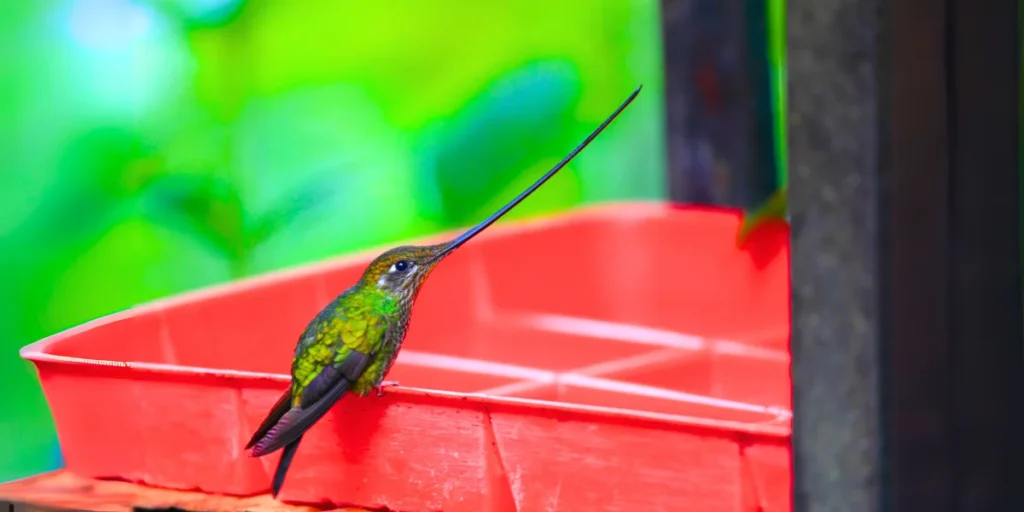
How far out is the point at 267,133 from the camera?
2.18 meters

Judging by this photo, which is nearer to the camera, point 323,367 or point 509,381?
point 323,367

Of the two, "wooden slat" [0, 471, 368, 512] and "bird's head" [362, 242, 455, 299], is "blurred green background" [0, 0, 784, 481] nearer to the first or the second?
"wooden slat" [0, 471, 368, 512]

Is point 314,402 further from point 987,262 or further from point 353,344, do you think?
point 987,262

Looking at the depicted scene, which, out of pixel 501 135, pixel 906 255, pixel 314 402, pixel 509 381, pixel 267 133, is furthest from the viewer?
pixel 501 135

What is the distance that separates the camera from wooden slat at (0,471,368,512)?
4.74ft

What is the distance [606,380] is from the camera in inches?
73.1

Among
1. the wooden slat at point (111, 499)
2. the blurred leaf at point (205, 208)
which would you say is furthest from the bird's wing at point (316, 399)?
the blurred leaf at point (205, 208)

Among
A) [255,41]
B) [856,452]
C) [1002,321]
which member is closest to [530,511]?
[856,452]

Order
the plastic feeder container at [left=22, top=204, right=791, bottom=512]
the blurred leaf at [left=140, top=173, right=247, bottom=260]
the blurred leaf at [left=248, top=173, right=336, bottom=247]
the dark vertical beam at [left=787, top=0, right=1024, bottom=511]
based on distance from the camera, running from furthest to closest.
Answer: the blurred leaf at [left=248, top=173, right=336, bottom=247] → the blurred leaf at [left=140, top=173, right=247, bottom=260] → the plastic feeder container at [left=22, top=204, right=791, bottom=512] → the dark vertical beam at [left=787, top=0, right=1024, bottom=511]

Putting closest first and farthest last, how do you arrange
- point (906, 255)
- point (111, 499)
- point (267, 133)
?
1. point (906, 255)
2. point (111, 499)
3. point (267, 133)

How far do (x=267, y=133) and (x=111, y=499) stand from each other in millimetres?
852

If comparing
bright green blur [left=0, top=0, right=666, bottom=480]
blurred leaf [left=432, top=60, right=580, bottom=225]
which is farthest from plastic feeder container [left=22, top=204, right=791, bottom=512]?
blurred leaf [left=432, top=60, right=580, bottom=225]

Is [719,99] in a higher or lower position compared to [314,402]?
higher

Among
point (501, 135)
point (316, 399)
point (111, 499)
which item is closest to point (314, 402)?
point (316, 399)
